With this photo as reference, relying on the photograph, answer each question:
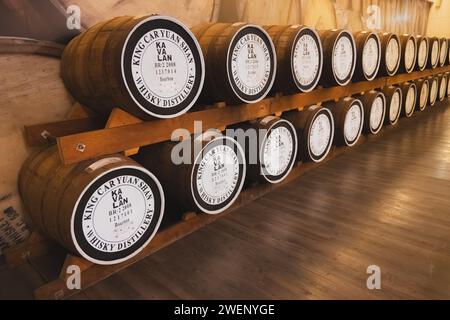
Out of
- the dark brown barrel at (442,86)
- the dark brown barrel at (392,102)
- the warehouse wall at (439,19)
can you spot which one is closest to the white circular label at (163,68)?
the dark brown barrel at (392,102)

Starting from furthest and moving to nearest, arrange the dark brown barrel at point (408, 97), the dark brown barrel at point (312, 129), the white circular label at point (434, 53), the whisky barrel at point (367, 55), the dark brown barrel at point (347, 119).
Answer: the white circular label at point (434, 53) → the dark brown barrel at point (408, 97) → the whisky barrel at point (367, 55) → the dark brown barrel at point (347, 119) → the dark brown barrel at point (312, 129)

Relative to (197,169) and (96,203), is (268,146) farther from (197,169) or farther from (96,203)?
(96,203)

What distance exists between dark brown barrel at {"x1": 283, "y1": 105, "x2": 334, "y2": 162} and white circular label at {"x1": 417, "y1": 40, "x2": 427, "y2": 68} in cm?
354

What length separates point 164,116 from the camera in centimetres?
219

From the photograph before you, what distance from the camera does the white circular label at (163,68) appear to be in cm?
200

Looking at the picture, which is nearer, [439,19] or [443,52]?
[443,52]

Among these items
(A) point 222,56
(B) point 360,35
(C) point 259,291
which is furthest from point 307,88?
(C) point 259,291

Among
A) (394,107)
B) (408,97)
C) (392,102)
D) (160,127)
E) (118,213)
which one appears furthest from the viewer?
(408,97)

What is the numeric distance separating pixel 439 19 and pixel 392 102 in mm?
6590

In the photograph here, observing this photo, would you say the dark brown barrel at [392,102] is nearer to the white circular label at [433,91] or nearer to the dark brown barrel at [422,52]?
the dark brown barrel at [422,52]

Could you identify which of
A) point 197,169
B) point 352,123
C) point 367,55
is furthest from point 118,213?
point 367,55

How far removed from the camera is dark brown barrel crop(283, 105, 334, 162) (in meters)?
3.51

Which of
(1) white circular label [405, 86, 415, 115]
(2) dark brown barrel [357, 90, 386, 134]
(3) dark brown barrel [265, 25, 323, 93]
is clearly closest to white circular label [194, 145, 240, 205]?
(3) dark brown barrel [265, 25, 323, 93]
